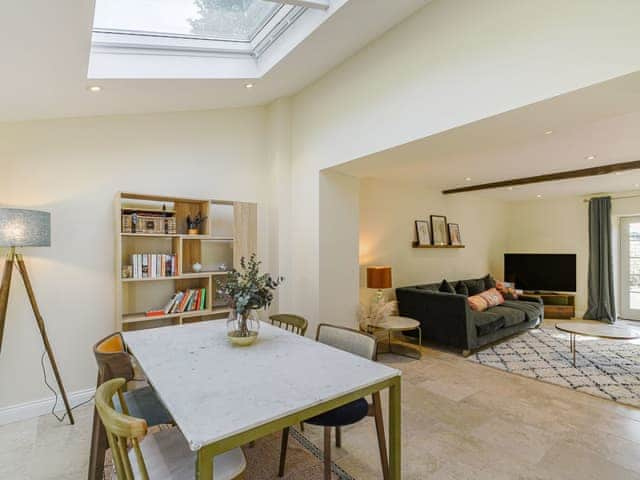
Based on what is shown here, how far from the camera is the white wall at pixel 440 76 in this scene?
179cm

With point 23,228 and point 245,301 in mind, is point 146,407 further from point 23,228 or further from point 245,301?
point 23,228

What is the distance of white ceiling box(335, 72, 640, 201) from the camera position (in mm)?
2016

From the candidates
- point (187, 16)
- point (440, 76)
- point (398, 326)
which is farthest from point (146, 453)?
point (398, 326)

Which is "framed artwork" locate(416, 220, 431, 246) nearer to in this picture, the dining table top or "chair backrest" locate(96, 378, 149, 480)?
the dining table top

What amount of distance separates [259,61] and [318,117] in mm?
793

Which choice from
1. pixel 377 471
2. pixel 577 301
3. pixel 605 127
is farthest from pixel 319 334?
pixel 577 301

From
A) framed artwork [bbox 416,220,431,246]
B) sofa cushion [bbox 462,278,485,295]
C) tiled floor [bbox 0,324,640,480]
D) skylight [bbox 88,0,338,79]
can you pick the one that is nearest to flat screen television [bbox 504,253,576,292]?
sofa cushion [bbox 462,278,485,295]

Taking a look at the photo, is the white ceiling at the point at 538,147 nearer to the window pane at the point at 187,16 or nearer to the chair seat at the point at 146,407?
the window pane at the point at 187,16

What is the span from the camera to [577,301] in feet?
23.2

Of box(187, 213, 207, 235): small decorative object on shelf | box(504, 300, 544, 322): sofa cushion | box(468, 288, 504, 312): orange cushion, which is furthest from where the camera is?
box(504, 300, 544, 322): sofa cushion

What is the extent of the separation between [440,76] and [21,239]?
10.4 ft

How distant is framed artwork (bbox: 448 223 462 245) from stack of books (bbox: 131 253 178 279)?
5.04 m

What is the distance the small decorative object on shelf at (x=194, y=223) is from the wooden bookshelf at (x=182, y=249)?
0.05 meters

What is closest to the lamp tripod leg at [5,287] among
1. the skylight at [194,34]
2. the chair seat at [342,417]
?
the skylight at [194,34]
